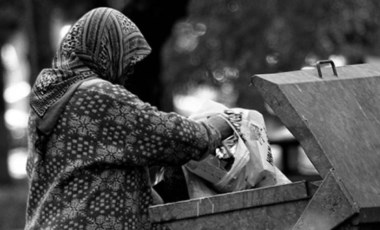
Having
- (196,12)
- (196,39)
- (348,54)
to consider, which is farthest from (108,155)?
(196,39)

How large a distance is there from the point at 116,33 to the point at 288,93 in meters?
0.70

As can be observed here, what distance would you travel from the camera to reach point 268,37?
44.7 feet

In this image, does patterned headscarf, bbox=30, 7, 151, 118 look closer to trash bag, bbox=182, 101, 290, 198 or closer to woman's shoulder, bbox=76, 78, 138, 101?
woman's shoulder, bbox=76, 78, 138, 101

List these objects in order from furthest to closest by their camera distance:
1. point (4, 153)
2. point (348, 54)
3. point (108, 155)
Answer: point (4, 153) < point (348, 54) < point (108, 155)

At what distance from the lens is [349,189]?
12.7 feet

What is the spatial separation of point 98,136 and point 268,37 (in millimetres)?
9609

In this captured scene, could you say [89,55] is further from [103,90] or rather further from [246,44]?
[246,44]

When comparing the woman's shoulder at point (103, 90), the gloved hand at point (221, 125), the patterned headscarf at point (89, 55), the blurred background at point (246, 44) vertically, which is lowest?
the blurred background at point (246, 44)

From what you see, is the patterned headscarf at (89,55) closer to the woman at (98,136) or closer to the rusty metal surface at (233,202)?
the woman at (98,136)

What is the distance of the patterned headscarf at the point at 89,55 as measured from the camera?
13.9ft

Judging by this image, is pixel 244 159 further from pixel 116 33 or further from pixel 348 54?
pixel 348 54

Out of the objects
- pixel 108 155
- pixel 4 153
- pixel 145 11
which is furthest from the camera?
pixel 4 153

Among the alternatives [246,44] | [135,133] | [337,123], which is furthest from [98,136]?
[246,44]

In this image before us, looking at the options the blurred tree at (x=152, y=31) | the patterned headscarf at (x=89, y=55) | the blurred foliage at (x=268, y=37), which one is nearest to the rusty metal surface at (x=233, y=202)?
the patterned headscarf at (x=89, y=55)
